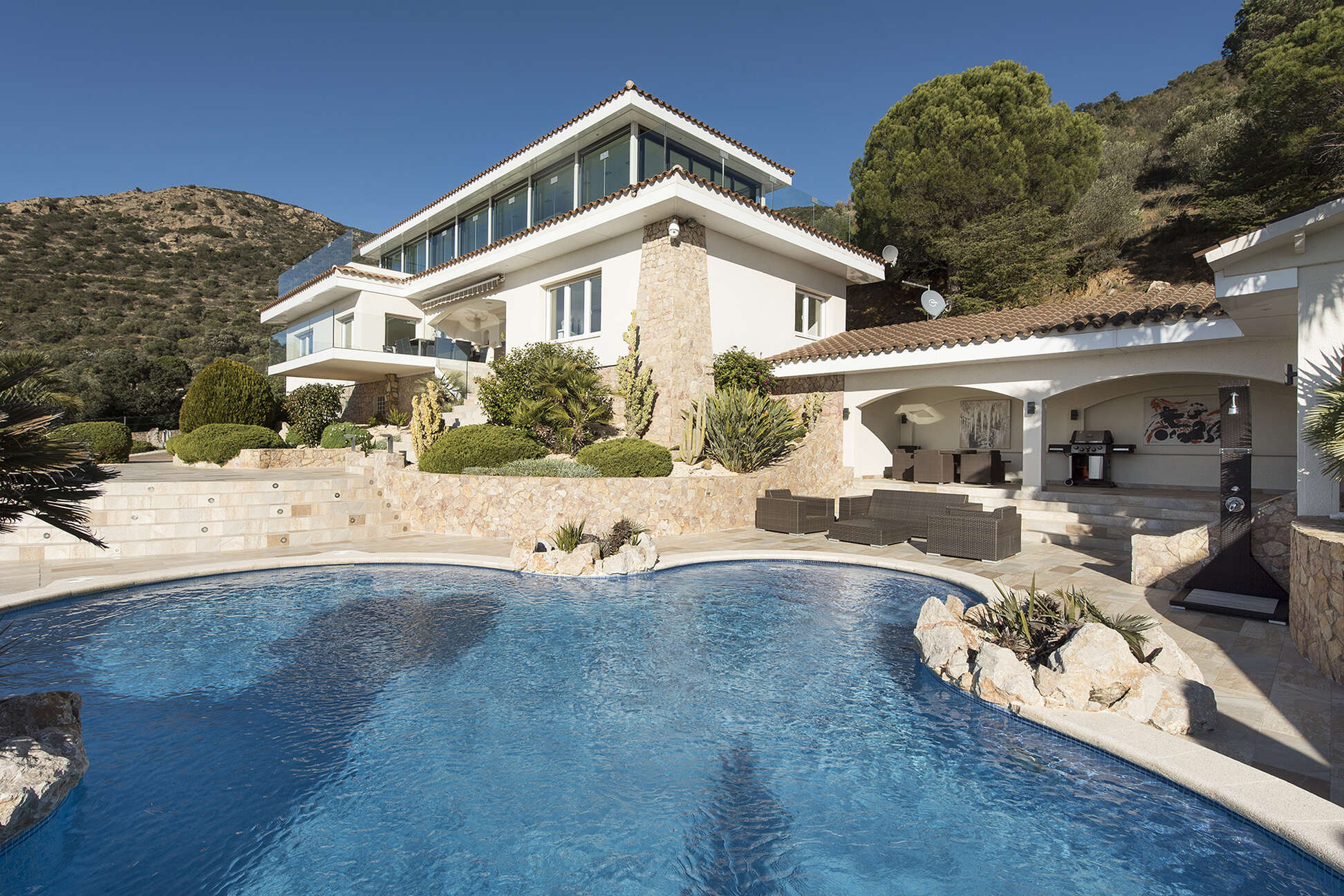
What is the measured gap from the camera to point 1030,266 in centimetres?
2273

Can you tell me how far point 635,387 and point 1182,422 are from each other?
12.9 m

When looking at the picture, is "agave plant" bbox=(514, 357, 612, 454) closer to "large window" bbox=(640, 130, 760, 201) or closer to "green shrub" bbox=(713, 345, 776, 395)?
"green shrub" bbox=(713, 345, 776, 395)

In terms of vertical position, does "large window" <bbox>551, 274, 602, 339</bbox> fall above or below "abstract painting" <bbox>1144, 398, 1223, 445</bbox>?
above

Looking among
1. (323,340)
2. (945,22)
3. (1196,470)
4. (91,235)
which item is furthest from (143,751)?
(91,235)

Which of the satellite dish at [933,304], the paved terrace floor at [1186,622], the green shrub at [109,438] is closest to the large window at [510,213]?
the paved terrace floor at [1186,622]

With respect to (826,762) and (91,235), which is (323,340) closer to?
(826,762)

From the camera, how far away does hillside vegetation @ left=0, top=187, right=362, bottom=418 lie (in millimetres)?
38094

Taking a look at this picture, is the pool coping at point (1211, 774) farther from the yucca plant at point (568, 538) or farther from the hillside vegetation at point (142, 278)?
the hillside vegetation at point (142, 278)

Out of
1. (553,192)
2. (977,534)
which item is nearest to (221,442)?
(553,192)

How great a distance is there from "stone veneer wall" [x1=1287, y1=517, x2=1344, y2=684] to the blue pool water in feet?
8.24

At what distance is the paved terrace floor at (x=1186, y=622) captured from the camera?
4.17 metres

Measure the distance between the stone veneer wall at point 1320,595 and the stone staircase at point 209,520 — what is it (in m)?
14.1

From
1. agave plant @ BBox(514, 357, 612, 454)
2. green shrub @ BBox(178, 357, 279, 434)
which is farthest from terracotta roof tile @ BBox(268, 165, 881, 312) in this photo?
green shrub @ BBox(178, 357, 279, 434)

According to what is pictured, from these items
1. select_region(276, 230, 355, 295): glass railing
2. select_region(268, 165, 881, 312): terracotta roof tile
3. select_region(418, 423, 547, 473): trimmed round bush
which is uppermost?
select_region(276, 230, 355, 295): glass railing
